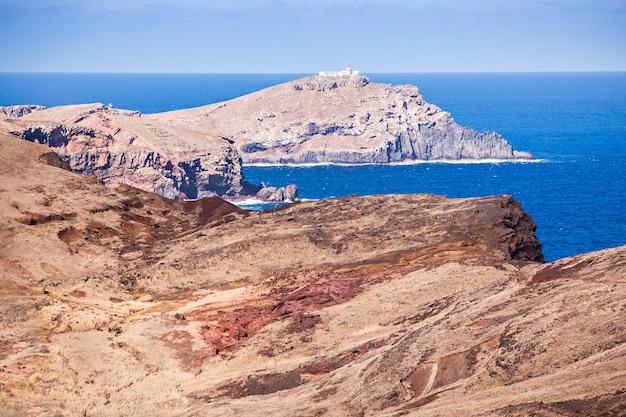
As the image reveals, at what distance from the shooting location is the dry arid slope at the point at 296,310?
106 feet

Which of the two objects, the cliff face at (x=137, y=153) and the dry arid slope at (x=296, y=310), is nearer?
the dry arid slope at (x=296, y=310)

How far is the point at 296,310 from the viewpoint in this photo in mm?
48719

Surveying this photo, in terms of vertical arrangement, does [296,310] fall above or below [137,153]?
above

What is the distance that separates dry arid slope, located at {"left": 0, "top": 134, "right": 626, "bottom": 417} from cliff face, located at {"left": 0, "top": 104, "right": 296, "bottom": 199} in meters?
87.2

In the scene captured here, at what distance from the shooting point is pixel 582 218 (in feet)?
513

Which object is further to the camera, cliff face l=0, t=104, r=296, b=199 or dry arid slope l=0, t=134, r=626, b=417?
cliff face l=0, t=104, r=296, b=199

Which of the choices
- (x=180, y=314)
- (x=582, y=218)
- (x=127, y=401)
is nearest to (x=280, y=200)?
(x=582, y=218)

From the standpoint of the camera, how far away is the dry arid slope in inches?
1267

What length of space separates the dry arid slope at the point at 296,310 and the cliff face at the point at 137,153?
8716cm

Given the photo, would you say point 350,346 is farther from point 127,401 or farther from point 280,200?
point 280,200

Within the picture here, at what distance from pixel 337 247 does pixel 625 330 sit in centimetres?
2954

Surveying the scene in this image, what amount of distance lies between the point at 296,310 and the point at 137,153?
5101 inches

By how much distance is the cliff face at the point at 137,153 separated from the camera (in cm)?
16188

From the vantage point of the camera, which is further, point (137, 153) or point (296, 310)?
point (137, 153)
